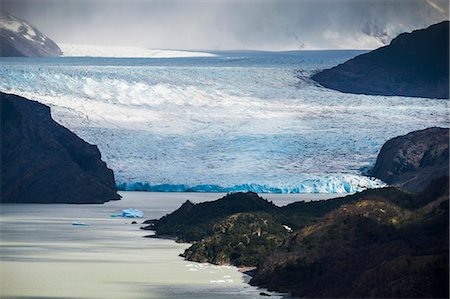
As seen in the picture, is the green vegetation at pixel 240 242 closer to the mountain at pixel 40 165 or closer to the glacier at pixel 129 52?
the mountain at pixel 40 165

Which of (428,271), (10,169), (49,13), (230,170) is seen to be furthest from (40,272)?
(49,13)

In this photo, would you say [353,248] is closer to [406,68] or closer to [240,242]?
[240,242]

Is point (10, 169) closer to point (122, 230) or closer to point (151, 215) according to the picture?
point (151, 215)

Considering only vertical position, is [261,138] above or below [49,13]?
below

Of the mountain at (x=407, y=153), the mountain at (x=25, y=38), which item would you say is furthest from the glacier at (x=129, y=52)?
the mountain at (x=407, y=153)

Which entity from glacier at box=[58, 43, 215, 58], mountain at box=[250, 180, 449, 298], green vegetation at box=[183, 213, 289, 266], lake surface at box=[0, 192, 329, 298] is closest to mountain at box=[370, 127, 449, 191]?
lake surface at box=[0, 192, 329, 298]
